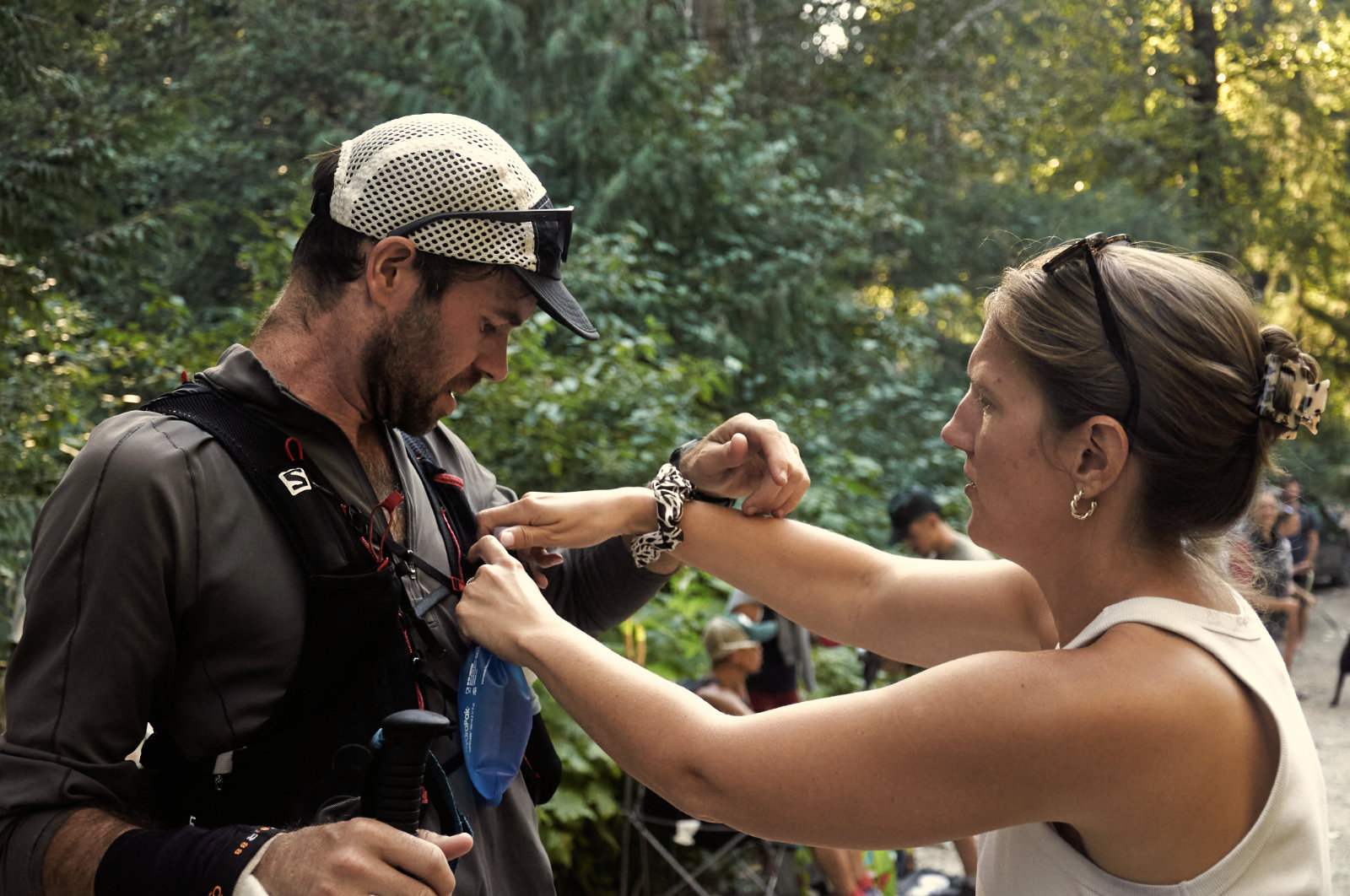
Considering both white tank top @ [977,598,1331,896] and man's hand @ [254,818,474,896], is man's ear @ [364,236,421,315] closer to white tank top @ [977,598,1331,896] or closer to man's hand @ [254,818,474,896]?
man's hand @ [254,818,474,896]

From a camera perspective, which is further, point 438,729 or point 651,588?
point 651,588

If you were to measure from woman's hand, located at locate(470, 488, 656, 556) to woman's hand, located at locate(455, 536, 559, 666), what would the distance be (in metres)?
0.22

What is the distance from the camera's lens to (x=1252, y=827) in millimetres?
1376

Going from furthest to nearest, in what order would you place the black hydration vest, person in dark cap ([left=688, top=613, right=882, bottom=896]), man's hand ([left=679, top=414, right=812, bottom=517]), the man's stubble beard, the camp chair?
person in dark cap ([left=688, top=613, right=882, bottom=896]), the camp chair, man's hand ([left=679, top=414, right=812, bottom=517]), the man's stubble beard, the black hydration vest

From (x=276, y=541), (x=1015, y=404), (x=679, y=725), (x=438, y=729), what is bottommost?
(x=679, y=725)

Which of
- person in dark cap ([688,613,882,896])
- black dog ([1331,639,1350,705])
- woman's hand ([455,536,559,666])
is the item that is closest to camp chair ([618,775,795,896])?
person in dark cap ([688,613,882,896])

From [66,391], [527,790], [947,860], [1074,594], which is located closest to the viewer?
[1074,594]

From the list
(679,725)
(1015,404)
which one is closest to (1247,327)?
(1015,404)

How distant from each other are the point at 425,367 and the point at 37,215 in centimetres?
386

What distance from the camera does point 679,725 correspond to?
59.5 inches

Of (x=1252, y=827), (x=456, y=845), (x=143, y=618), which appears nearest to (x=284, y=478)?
(x=143, y=618)

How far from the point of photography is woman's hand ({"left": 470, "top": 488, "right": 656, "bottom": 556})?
2.04 metres

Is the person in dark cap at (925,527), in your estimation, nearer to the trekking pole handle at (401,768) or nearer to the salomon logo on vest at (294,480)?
the salomon logo on vest at (294,480)

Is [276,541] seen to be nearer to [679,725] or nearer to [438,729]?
[438,729]
